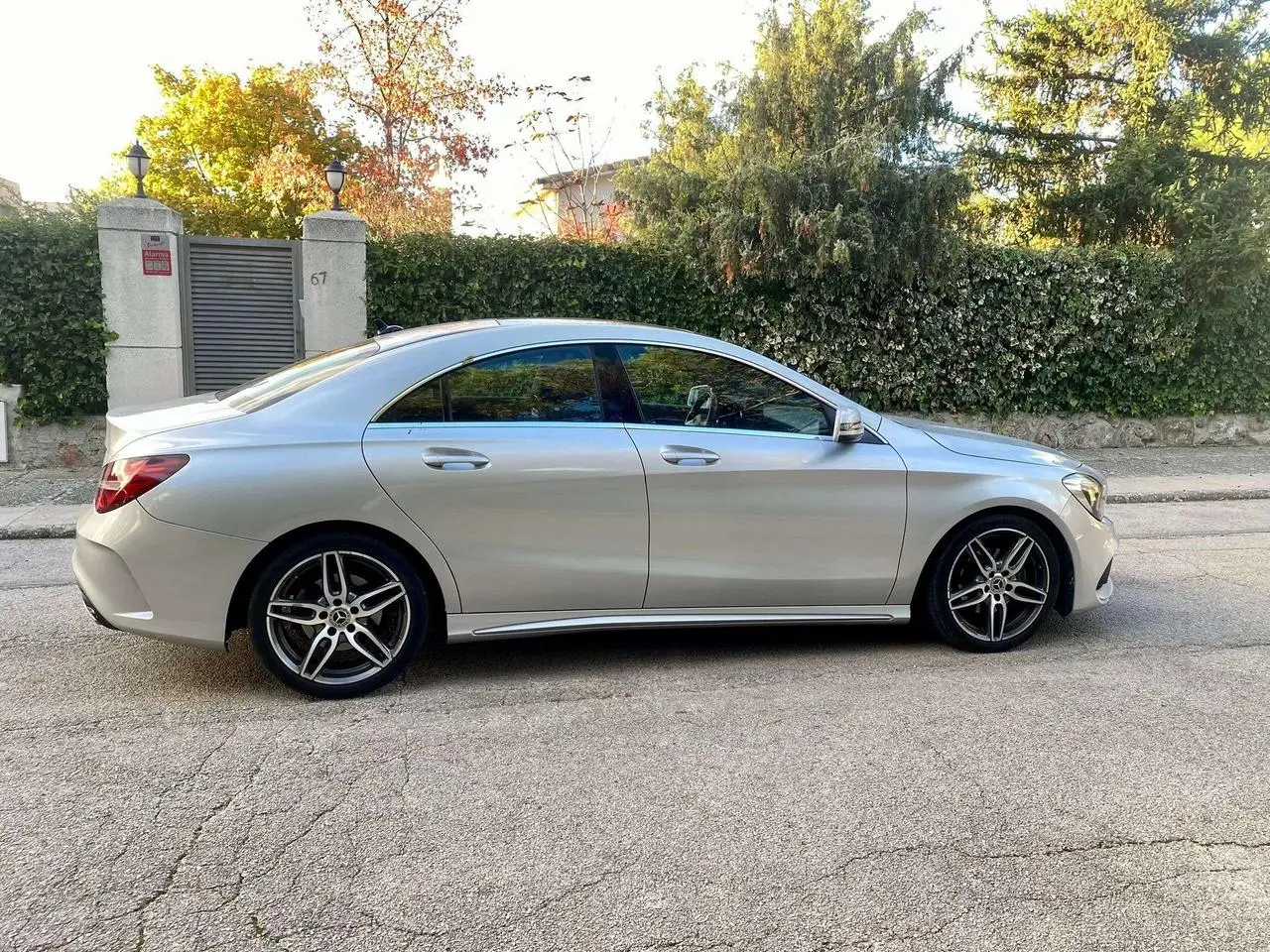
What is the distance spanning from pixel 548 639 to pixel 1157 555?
5.03m

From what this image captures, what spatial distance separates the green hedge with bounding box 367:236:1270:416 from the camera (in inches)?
428

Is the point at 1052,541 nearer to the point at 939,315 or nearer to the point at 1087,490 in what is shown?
the point at 1087,490

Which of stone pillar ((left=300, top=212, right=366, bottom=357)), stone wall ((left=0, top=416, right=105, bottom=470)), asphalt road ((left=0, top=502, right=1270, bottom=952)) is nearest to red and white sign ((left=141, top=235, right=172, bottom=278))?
stone pillar ((left=300, top=212, right=366, bottom=357))

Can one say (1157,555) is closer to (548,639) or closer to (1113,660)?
(1113,660)

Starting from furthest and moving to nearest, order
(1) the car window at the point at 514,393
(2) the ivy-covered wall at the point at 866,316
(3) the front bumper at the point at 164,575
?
(2) the ivy-covered wall at the point at 866,316, (1) the car window at the point at 514,393, (3) the front bumper at the point at 164,575

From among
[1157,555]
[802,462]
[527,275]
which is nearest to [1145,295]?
[1157,555]

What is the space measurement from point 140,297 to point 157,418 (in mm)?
6875

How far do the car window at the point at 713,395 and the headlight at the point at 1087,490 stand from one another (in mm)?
1338

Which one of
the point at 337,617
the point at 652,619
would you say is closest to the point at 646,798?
the point at 652,619

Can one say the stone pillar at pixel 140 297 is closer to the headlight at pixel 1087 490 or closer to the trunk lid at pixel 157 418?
the trunk lid at pixel 157 418

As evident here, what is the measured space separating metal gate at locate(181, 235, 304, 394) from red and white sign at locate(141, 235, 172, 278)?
234mm

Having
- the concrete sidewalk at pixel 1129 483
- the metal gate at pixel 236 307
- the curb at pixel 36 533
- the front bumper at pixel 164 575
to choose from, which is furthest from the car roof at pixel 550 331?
the metal gate at pixel 236 307

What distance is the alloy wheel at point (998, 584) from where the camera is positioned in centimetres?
462

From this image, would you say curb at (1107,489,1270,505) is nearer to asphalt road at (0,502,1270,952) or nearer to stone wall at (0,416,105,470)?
asphalt road at (0,502,1270,952)
